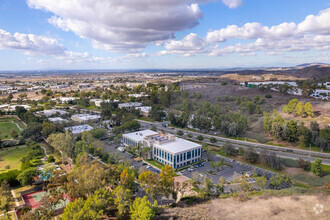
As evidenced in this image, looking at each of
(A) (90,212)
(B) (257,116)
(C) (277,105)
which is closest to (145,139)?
(A) (90,212)

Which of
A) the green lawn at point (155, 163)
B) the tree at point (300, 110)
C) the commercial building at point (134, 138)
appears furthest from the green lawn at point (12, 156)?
the tree at point (300, 110)

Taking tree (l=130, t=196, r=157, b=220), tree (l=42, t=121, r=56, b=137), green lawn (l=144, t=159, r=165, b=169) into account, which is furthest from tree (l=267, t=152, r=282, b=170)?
A: tree (l=42, t=121, r=56, b=137)

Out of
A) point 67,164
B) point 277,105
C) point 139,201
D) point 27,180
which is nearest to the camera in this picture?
point 139,201

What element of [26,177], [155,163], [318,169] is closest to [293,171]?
[318,169]

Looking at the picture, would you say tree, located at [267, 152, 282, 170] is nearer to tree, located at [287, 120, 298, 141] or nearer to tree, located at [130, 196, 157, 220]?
tree, located at [287, 120, 298, 141]

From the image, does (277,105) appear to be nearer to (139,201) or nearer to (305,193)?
(305,193)

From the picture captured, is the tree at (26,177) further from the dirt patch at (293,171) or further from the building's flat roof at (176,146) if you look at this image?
the dirt patch at (293,171)
